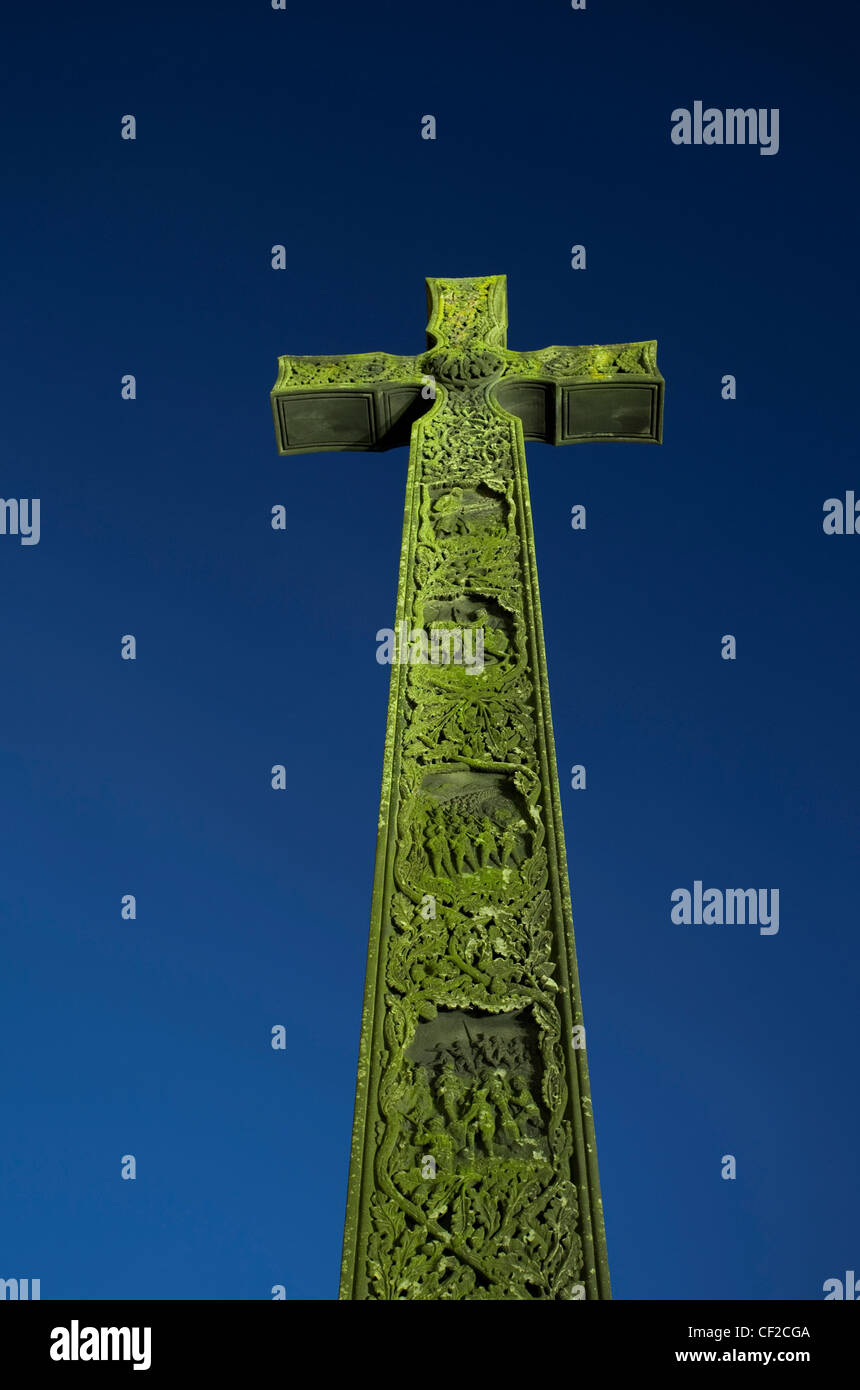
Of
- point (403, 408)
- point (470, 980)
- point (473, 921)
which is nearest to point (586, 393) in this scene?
point (403, 408)

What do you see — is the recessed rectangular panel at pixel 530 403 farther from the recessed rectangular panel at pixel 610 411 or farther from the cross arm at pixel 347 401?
the cross arm at pixel 347 401

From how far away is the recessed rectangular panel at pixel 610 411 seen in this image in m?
7.29

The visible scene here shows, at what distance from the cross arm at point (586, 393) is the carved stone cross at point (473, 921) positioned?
0.05 feet

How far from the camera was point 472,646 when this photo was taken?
5.52m

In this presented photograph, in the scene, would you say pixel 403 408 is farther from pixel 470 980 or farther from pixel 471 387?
pixel 470 980

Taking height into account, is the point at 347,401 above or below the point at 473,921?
above

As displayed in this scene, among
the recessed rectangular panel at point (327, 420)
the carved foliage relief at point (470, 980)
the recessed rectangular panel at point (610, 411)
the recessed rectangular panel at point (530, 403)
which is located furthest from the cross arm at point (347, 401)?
the carved foliage relief at point (470, 980)

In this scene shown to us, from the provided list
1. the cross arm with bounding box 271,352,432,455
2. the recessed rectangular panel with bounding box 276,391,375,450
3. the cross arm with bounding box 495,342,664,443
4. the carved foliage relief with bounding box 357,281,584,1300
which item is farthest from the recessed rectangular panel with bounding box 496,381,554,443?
the carved foliage relief with bounding box 357,281,584,1300

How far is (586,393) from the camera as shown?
286 inches

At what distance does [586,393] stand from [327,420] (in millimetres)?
1553

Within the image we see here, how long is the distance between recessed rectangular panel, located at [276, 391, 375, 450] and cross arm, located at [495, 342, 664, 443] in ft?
2.76

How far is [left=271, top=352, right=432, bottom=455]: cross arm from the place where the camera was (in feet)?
24.0
